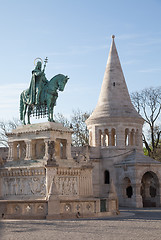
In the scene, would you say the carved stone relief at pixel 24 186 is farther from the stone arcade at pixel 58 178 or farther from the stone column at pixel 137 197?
the stone column at pixel 137 197

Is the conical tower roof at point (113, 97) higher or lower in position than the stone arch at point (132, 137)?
higher

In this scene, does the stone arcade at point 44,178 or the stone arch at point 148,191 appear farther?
the stone arch at point 148,191

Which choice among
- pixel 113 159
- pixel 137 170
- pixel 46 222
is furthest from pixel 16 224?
pixel 113 159

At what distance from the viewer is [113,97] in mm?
37750

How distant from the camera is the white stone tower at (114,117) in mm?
36416

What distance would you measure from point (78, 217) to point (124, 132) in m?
18.1

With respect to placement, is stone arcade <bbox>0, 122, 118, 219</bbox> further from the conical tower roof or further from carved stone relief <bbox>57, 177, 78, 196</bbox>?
the conical tower roof

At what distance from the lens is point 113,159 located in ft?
117

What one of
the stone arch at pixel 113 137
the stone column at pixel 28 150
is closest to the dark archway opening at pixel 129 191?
the stone arch at pixel 113 137

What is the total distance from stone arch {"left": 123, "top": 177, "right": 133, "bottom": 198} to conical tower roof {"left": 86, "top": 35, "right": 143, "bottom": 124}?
5452mm

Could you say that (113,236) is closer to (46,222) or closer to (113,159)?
(46,222)

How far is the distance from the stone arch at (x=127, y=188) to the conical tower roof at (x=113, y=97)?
5.45 metres

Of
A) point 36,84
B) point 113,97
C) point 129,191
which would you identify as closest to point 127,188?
point 129,191

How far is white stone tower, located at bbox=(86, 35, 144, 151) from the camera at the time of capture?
3642 cm
